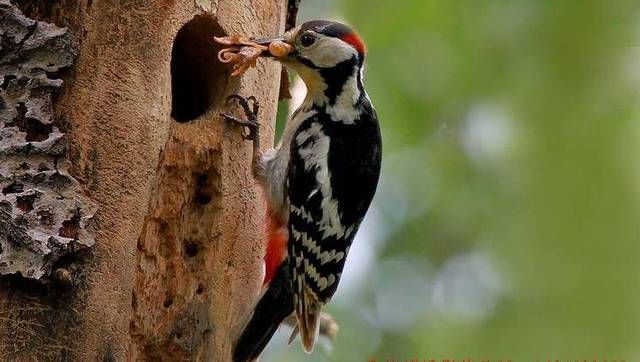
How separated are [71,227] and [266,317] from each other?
2.50 feet

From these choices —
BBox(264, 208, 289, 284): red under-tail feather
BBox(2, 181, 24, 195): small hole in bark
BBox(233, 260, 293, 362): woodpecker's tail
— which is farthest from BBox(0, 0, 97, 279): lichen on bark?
BBox(264, 208, 289, 284): red under-tail feather

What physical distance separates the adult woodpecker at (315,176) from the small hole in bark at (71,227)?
70 cm

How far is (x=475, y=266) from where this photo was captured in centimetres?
541

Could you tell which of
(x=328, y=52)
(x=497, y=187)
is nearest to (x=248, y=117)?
(x=328, y=52)

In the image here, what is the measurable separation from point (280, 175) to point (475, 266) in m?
2.38

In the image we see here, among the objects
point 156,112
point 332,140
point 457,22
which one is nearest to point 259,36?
point 332,140

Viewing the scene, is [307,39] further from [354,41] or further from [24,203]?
[24,203]

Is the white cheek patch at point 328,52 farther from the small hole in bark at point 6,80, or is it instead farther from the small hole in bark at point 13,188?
the small hole in bark at point 13,188

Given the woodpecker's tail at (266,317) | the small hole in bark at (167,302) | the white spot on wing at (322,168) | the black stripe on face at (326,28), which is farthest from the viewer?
the black stripe on face at (326,28)

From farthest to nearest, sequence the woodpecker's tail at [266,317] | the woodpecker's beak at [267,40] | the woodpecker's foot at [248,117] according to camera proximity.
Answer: the woodpecker's beak at [267,40], the woodpecker's foot at [248,117], the woodpecker's tail at [266,317]

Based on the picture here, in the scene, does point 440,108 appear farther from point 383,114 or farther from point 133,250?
point 133,250

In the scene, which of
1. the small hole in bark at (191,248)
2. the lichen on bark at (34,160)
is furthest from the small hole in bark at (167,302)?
the lichen on bark at (34,160)

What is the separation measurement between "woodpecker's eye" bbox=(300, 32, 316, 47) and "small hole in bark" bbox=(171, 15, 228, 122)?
350 millimetres

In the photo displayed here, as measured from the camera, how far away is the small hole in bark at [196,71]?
307 centimetres
